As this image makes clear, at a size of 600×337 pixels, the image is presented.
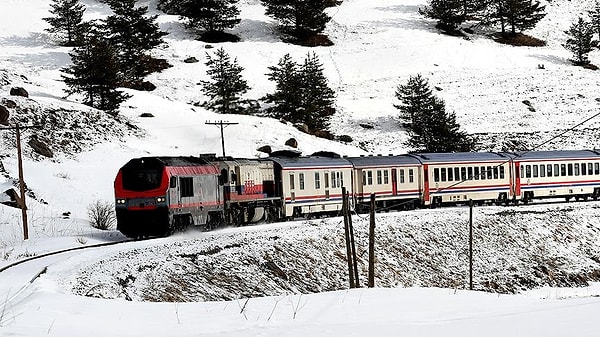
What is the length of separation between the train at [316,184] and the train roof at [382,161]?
57 mm

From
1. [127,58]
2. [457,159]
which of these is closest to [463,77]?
[127,58]

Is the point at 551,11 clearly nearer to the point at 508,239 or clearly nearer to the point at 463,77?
the point at 463,77

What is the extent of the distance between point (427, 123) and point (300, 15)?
3615 centimetres

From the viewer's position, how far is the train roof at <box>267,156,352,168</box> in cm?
3912

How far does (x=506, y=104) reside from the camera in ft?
273

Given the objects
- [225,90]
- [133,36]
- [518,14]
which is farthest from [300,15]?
[225,90]

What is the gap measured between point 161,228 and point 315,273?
601 centimetres

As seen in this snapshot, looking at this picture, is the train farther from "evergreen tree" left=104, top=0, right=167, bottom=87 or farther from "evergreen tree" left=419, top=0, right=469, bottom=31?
"evergreen tree" left=419, top=0, right=469, bottom=31

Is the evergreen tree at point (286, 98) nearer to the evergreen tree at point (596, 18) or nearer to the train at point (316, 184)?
the train at point (316, 184)

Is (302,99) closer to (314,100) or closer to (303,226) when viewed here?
(314,100)

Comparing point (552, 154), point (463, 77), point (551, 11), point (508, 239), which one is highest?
point (551, 11)

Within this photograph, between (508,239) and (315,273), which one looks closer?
(315,273)

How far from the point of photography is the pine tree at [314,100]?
72438 millimetres

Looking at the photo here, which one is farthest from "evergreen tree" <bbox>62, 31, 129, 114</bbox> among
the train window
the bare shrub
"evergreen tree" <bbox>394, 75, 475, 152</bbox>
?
the train window
